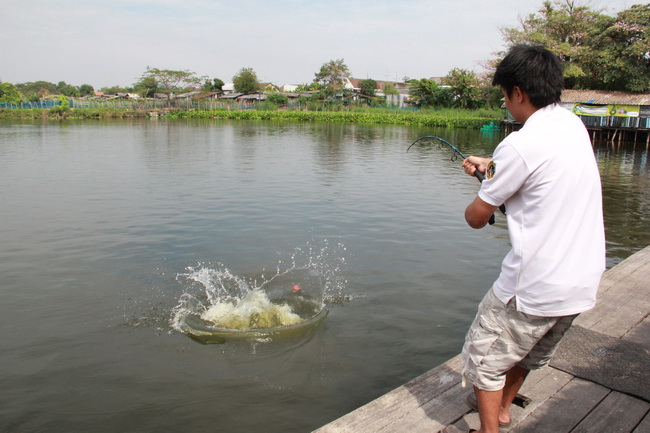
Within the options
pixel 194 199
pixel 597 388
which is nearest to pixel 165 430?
pixel 597 388

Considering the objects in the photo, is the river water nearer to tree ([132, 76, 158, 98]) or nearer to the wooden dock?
the wooden dock

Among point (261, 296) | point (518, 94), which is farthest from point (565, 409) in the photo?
point (261, 296)

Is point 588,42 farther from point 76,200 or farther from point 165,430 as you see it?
point 165,430

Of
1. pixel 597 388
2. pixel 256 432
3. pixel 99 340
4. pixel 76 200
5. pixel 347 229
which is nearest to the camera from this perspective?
pixel 597 388

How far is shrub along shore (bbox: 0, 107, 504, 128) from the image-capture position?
51000 millimetres

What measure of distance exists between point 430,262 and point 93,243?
559cm

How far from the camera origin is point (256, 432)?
374cm

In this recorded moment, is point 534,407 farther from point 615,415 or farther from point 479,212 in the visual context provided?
point 479,212

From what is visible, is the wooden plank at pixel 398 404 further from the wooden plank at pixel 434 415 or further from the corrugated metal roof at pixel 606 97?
the corrugated metal roof at pixel 606 97

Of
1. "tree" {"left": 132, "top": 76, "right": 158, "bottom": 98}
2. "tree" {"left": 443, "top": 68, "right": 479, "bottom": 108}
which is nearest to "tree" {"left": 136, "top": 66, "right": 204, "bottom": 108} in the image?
"tree" {"left": 132, "top": 76, "right": 158, "bottom": 98}

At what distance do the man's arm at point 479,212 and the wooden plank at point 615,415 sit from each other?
1.38 m

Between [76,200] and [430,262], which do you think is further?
[76,200]

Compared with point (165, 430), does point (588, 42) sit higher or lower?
higher

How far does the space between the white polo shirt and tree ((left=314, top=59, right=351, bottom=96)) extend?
74905 millimetres
